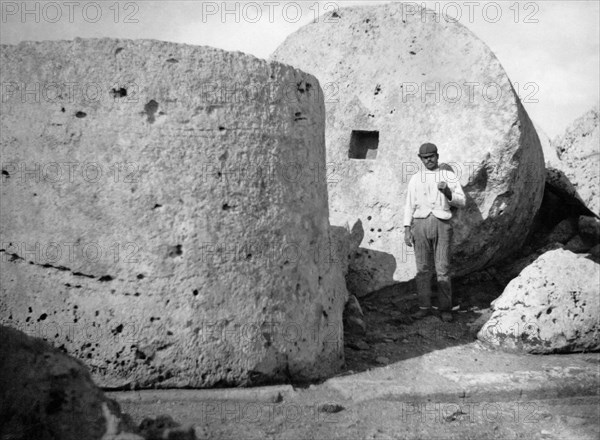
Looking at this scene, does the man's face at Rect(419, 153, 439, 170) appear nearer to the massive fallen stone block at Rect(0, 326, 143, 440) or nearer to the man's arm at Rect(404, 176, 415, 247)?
the man's arm at Rect(404, 176, 415, 247)

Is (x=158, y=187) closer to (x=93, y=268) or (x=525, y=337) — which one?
(x=93, y=268)

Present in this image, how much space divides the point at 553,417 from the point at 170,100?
2956mm

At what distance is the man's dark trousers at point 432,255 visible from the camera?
6.32 meters

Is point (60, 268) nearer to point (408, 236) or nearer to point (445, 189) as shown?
point (408, 236)

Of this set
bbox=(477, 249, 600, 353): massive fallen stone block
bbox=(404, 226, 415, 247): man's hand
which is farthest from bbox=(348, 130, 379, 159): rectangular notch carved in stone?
bbox=(477, 249, 600, 353): massive fallen stone block

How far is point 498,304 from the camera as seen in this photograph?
19.6 feet

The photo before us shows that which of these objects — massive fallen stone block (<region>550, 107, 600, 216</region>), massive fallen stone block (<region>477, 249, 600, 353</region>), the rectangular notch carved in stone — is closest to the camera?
massive fallen stone block (<region>477, 249, 600, 353</region>)

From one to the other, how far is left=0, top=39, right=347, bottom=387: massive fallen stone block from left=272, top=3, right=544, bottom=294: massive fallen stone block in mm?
2413

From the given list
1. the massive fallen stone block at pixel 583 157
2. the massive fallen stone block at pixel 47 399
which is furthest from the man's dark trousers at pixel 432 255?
the massive fallen stone block at pixel 47 399

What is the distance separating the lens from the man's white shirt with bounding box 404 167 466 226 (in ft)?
20.7

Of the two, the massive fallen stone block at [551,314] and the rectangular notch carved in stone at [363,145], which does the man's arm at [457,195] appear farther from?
the rectangular notch carved in stone at [363,145]

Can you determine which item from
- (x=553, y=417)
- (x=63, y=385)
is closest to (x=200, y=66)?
(x=63, y=385)

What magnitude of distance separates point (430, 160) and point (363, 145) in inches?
43.9

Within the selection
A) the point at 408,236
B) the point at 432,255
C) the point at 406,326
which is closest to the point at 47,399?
the point at 406,326
